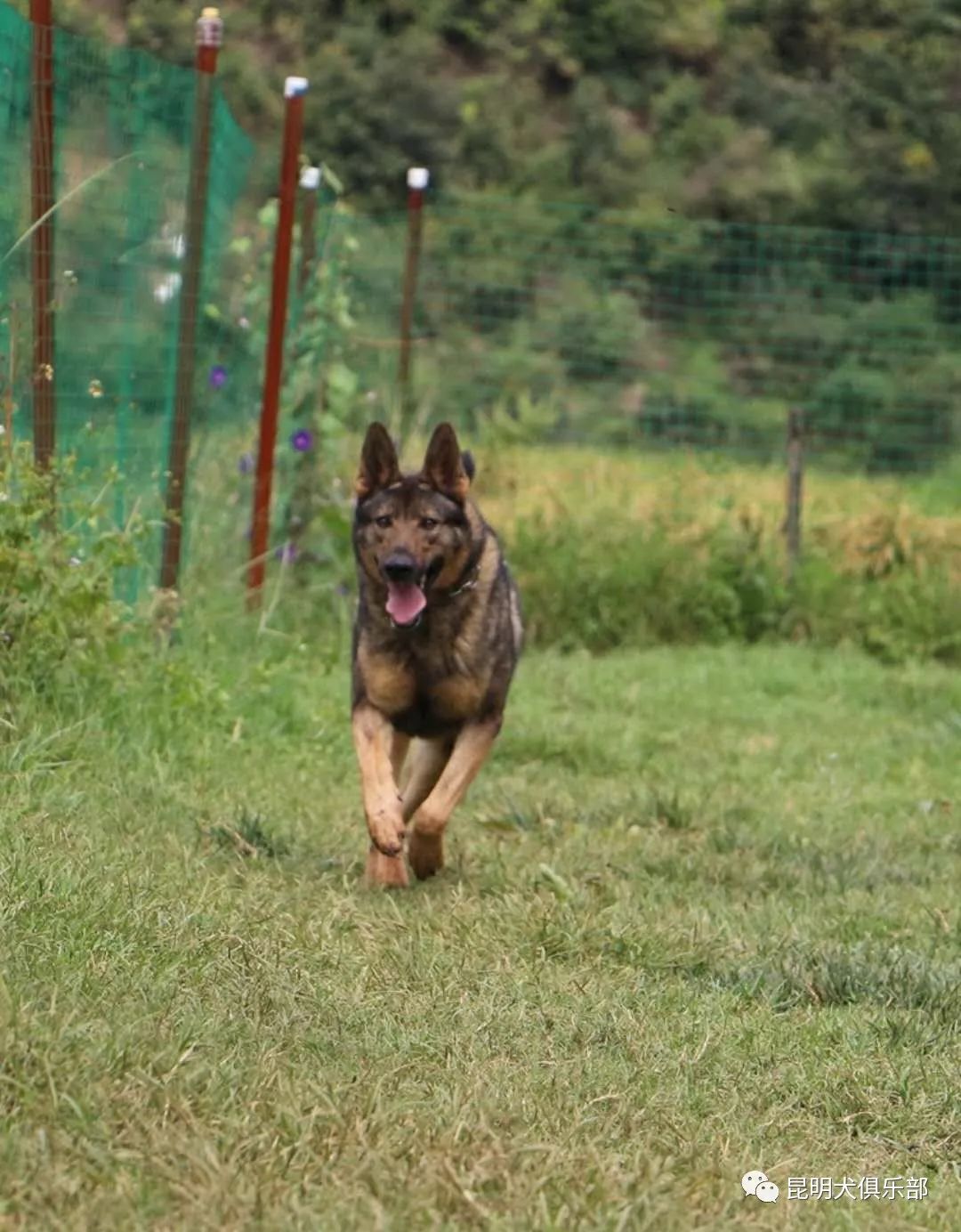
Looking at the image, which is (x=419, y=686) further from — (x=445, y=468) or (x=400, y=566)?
(x=445, y=468)

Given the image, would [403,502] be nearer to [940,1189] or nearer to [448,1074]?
[448,1074]

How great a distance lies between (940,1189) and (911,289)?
1203 cm

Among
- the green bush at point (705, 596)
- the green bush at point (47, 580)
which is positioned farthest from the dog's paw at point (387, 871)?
the green bush at point (705, 596)

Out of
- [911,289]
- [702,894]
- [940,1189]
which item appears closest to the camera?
[940,1189]

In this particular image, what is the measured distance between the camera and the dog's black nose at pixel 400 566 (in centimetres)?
595

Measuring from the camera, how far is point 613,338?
621 inches

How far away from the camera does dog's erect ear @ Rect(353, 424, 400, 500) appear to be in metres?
6.22

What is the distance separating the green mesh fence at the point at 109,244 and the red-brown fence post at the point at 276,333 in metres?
0.54

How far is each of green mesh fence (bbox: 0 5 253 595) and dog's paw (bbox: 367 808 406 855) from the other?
1.73m

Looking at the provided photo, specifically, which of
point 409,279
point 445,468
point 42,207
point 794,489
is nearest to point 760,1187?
point 445,468

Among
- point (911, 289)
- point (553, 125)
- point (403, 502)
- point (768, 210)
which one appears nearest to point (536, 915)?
point (403, 502)

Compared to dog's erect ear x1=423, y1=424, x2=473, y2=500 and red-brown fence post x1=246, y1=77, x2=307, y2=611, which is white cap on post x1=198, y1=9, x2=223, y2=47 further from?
dog's erect ear x1=423, y1=424, x2=473, y2=500

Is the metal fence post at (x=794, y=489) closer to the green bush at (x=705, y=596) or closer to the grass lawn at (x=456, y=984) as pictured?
the green bush at (x=705, y=596)

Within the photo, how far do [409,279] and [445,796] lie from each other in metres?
7.60
